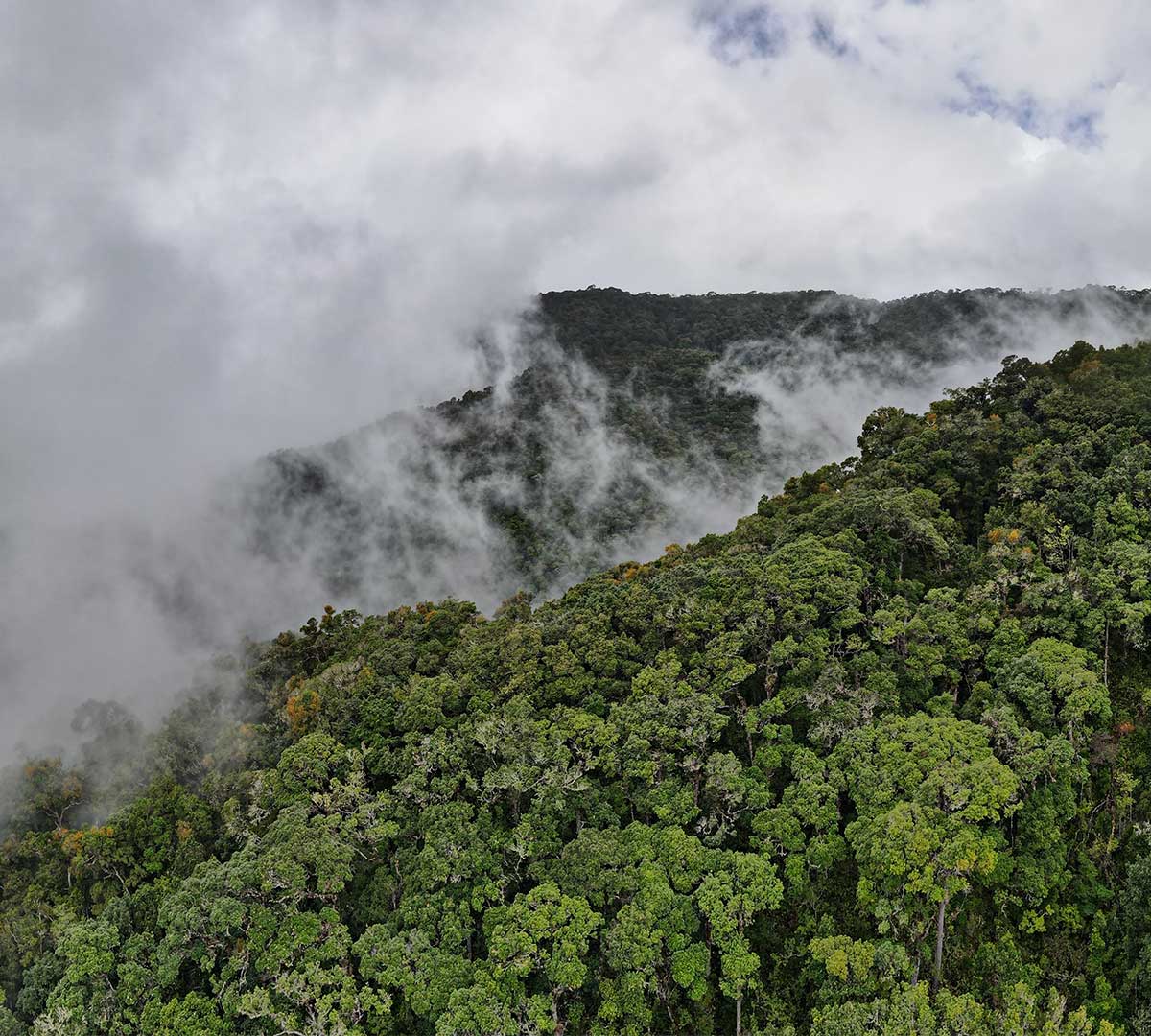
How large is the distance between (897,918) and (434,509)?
113 m

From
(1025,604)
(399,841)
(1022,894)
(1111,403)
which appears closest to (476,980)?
(399,841)

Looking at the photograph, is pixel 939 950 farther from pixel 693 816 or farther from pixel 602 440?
pixel 602 440

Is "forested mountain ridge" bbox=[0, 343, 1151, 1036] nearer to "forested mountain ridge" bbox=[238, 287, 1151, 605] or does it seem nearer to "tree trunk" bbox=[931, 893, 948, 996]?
"tree trunk" bbox=[931, 893, 948, 996]

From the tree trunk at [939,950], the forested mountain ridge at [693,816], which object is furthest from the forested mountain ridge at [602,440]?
the tree trunk at [939,950]

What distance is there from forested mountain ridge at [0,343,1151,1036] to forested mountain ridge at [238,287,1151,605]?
64830 millimetres

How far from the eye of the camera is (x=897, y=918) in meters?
32.1

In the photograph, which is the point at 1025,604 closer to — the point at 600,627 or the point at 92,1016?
the point at 600,627

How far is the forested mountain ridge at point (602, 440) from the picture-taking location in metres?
125

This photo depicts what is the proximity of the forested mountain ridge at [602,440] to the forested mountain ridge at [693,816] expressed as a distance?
64830 mm

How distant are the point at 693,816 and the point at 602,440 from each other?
10720 centimetres

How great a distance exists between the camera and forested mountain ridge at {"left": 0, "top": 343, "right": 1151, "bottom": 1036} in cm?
3212

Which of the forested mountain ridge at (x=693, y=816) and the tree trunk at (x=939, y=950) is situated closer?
the tree trunk at (x=939, y=950)

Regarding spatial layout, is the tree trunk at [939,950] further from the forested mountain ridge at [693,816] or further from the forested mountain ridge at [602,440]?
the forested mountain ridge at [602,440]

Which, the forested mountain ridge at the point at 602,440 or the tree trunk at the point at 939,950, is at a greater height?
the forested mountain ridge at the point at 602,440
